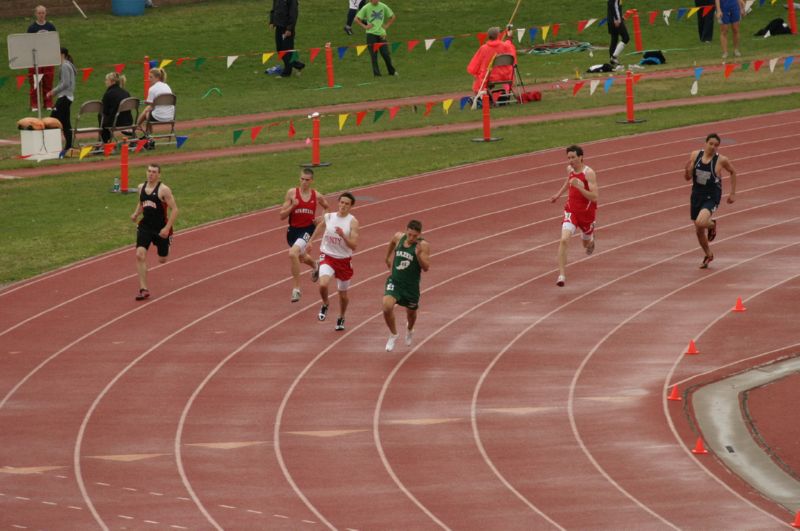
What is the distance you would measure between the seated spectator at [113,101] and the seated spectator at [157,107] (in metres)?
0.29

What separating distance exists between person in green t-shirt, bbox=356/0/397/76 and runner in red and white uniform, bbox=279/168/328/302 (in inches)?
628

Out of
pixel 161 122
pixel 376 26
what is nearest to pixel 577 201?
pixel 161 122

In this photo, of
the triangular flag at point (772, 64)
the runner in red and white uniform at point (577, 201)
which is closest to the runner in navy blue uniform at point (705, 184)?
the runner in red and white uniform at point (577, 201)

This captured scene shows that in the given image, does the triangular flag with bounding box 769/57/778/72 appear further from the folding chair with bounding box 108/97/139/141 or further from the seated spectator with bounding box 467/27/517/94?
the folding chair with bounding box 108/97/139/141

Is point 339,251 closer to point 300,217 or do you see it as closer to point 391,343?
point 300,217

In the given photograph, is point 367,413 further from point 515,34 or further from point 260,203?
point 515,34

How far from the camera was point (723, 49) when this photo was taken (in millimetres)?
34562

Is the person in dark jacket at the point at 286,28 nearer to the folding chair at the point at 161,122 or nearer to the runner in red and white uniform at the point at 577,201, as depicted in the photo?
the folding chair at the point at 161,122

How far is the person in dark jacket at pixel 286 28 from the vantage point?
3481 cm

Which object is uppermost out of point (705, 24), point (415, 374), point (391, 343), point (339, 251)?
point (705, 24)

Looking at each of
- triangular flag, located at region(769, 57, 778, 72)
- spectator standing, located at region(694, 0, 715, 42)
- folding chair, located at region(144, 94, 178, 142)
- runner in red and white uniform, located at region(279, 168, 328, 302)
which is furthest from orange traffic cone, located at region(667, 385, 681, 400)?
spectator standing, located at region(694, 0, 715, 42)

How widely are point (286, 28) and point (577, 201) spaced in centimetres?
1687

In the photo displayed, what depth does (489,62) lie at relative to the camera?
3000cm

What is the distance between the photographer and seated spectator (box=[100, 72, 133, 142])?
1077 inches
